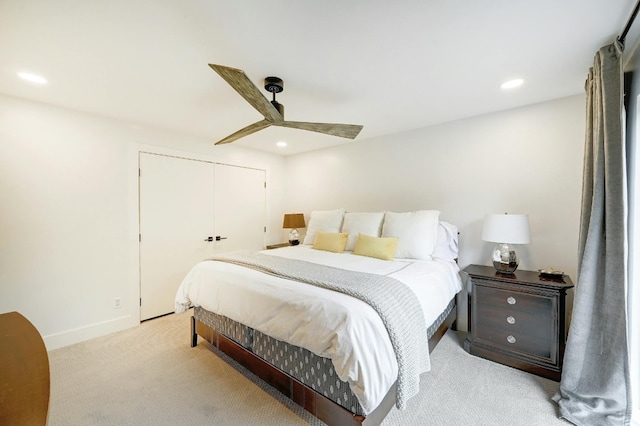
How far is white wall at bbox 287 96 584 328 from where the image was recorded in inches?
98.7

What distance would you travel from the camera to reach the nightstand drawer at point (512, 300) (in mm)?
2171

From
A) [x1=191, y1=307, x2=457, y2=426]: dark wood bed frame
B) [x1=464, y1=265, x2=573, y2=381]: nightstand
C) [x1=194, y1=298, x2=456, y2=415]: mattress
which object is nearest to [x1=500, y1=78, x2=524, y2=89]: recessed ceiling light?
[x1=464, y1=265, x2=573, y2=381]: nightstand

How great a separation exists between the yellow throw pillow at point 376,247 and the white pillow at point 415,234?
4.2 inches

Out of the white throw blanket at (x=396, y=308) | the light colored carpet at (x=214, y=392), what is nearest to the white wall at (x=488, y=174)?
the light colored carpet at (x=214, y=392)

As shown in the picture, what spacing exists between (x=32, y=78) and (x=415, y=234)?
142 inches

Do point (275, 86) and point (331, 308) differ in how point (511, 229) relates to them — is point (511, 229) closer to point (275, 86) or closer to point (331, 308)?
point (331, 308)

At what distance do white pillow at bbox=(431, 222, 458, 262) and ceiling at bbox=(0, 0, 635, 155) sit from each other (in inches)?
50.1

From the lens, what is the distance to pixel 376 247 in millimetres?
2857

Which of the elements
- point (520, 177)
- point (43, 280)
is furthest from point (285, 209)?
point (520, 177)

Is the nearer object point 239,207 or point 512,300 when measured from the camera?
point 512,300

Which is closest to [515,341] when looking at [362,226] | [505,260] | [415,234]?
[505,260]

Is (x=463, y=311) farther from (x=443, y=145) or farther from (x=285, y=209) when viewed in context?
(x=285, y=209)

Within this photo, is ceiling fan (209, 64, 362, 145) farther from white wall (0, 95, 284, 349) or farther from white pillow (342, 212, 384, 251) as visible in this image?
white wall (0, 95, 284, 349)

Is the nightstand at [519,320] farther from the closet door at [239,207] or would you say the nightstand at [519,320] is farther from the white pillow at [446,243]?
the closet door at [239,207]
